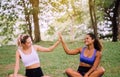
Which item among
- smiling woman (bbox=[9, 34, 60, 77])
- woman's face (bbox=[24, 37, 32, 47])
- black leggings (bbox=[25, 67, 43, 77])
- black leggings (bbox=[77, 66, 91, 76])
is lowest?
black leggings (bbox=[77, 66, 91, 76])

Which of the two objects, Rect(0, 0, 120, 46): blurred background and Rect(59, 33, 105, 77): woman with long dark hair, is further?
Rect(0, 0, 120, 46): blurred background

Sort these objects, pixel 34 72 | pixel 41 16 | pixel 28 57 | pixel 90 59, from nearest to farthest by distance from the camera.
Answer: pixel 34 72 → pixel 28 57 → pixel 90 59 → pixel 41 16

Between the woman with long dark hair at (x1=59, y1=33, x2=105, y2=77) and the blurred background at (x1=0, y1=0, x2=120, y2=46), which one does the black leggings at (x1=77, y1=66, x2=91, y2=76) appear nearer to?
the woman with long dark hair at (x1=59, y1=33, x2=105, y2=77)

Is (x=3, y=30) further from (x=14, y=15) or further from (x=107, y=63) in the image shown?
(x=107, y=63)

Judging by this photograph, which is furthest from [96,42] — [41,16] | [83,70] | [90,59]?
[41,16]

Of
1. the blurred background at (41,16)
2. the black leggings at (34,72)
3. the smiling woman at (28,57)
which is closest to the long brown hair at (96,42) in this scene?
the smiling woman at (28,57)

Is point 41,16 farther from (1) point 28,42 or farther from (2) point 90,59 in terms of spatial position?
(1) point 28,42

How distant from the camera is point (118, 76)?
1132cm

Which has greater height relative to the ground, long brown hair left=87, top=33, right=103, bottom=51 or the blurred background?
long brown hair left=87, top=33, right=103, bottom=51

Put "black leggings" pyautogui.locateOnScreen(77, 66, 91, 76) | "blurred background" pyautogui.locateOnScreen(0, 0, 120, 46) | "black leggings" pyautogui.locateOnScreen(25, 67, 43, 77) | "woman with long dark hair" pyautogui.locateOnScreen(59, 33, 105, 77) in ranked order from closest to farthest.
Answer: "black leggings" pyautogui.locateOnScreen(25, 67, 43, 77) → "woman with long dark hair" pyautogui.locateOnScreen(59, 33, 105, 77) → "black leggings" pyautogui.locateOnScreen(77, 66, 91, 76) → "blurred background" pyautogui.locateOnScreen(0, 0, 120, 46)

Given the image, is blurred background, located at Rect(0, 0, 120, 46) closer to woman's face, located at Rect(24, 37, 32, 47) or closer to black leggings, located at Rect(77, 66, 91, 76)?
black leggings, located at Rect(77, 66, 91, 76)

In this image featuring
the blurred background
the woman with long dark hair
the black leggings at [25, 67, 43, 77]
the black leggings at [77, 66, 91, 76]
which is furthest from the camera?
the blurred background

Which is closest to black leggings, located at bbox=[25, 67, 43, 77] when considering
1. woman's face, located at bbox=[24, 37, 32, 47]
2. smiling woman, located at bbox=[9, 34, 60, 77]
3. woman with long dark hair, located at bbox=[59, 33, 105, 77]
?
smiling woman, located at bbox=[9, 34, 60, 77]

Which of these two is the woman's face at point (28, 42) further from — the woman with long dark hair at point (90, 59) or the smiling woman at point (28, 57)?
the woman with long dark hair at point (90, 59)
